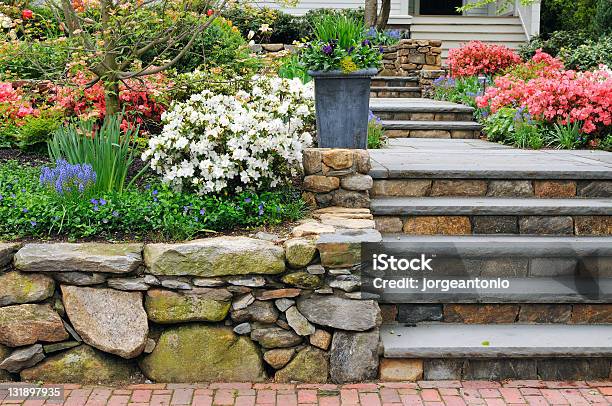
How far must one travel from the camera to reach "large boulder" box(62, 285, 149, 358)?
12.4 ft

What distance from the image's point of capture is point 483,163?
5.25 metres

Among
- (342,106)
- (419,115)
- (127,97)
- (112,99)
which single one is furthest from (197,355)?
(419,115)

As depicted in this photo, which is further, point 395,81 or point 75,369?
point 395,81

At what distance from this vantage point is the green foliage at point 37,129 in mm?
5430

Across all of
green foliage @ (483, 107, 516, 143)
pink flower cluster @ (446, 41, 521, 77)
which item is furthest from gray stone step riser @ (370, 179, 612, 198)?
pink flower cluster @ (446, 41, 521, 77)

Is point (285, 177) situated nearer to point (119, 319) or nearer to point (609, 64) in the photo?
point (119, 319)

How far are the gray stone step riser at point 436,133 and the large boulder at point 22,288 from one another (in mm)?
4763

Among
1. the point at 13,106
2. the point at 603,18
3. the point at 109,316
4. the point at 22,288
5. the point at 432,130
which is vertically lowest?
the point at 109,316

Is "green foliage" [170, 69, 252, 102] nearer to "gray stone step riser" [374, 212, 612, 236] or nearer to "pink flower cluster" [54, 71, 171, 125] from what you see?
"pink flower cluster" [54, 71, 171, 125]

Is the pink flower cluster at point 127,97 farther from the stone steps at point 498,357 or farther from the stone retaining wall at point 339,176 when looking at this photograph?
the stone steps at point 498,357

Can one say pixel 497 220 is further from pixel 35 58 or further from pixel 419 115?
pixel 35 58

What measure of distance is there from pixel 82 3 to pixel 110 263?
2.64 m

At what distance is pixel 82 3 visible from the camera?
5.46 m

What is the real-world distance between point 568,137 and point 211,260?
4164 mm
